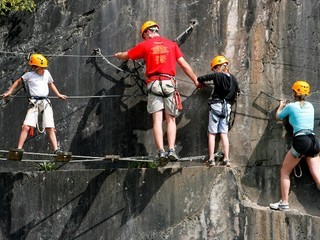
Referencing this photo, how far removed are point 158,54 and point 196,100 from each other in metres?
0.85

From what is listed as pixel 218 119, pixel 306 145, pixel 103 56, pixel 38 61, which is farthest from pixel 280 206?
pixel 38 61

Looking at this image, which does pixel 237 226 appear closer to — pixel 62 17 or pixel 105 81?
pixel 105 81

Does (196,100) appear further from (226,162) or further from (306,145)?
(306,145)

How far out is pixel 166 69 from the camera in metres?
7.79

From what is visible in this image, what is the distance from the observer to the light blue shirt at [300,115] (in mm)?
7617

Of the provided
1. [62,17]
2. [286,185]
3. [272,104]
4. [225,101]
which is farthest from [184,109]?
[62,17]

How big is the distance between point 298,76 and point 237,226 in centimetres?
219

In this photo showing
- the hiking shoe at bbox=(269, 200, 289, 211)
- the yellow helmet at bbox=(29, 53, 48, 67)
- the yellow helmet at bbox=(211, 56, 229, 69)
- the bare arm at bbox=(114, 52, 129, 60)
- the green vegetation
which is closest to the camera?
the hiking shoe at bbox=(269, 200, 289, 211)

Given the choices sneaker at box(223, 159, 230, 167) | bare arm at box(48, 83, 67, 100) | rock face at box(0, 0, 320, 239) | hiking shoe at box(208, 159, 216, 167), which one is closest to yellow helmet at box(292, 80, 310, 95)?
rock face at box(0, 0, 320, 239)

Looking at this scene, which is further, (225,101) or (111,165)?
(111,165)

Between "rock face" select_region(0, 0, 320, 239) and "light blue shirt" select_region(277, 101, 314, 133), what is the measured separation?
0.37m

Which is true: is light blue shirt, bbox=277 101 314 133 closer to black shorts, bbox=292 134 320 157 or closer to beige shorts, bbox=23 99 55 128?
black shorts, bbox=292 134 320 157

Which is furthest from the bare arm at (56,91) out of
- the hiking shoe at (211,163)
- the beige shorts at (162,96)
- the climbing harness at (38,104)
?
the hiking shoe at (211,163)

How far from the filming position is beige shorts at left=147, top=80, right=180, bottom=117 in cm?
770
